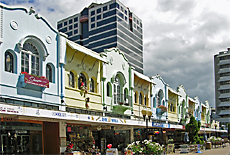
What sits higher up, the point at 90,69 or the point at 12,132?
the point at 90,69

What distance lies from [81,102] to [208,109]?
50.2 meters

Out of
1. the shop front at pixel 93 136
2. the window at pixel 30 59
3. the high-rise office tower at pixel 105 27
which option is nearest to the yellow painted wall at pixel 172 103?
the shop front at pixel 93 136

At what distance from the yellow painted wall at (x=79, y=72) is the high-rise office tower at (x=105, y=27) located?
6761 centimetres

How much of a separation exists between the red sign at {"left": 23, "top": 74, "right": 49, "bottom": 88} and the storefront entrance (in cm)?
246

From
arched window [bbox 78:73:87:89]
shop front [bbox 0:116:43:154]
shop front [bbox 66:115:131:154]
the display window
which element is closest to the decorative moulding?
shop front [bbox 0:116:43:154]

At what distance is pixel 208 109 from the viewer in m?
66.3

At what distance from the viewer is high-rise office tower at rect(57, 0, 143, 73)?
9356 cm

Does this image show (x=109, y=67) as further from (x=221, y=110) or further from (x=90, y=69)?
(x=221, y=110)

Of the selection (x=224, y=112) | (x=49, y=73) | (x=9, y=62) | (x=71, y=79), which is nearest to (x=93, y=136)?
(x=71, y=79)

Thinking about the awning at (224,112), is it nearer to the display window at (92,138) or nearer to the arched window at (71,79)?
the display window at (92,138)

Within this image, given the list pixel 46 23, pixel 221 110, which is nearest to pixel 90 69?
pixel 46 23

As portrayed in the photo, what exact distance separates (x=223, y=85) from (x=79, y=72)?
284 feet

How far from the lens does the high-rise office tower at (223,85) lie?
98.0 meters

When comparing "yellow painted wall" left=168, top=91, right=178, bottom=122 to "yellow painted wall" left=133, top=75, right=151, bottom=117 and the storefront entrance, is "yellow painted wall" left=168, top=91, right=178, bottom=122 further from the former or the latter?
the storefront entrance
